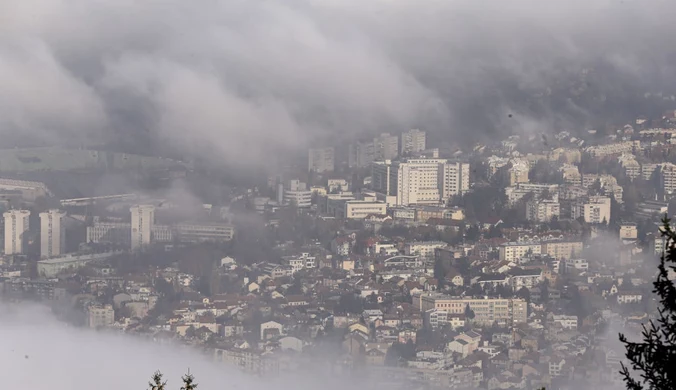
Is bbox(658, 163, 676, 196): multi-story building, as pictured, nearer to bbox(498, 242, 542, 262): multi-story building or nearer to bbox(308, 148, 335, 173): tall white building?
bbox(498, 242, 542, 262): multi-story building

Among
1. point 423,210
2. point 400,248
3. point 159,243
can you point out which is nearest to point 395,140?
point 423,210

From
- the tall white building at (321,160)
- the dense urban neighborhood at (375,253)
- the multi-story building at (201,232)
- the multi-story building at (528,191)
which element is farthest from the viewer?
the tall white building at (321,160)

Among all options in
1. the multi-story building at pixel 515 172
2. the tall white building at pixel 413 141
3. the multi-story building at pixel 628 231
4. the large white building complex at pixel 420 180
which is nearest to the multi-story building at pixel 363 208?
the large white building complex at pixel 420 180

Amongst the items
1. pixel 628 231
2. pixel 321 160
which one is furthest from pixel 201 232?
pixel 628 231

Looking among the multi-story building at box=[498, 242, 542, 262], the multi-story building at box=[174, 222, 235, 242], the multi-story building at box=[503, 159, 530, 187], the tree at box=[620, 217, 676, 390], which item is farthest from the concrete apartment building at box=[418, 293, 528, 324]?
the tree at box=[620, 217, 676, 390]

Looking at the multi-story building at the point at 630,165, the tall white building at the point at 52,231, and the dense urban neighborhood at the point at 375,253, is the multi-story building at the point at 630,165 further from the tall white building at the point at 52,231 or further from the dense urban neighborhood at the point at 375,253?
the tall white building at the point at 52,231

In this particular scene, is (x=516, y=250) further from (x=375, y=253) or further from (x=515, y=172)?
(x=515, y=172)
